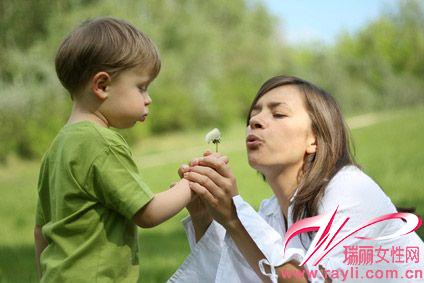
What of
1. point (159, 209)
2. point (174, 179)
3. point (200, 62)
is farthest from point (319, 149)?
point (200, 62)

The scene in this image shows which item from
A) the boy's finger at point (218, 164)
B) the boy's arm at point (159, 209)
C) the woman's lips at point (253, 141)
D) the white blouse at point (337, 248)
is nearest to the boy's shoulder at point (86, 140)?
the boy's arm at point (159, 209)

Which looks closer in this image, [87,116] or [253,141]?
[87,116]

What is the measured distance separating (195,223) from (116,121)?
0.83m

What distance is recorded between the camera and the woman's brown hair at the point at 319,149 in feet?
10.3

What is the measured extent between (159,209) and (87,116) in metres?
0.50

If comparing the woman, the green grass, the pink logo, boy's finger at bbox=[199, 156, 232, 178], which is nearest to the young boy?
boy's finger at bbox=[199, 156, 232, 178]

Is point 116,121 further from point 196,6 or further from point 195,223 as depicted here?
point 196,6

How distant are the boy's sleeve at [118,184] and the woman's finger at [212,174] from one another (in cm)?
30

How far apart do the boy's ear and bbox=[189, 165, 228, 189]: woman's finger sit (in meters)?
0.49

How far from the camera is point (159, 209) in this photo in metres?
2.66

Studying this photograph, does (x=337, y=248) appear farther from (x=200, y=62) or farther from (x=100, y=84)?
(x=200, y=62)

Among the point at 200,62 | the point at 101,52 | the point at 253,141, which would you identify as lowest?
the point at 200,62

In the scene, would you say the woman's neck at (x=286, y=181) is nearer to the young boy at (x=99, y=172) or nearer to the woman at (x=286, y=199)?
the woman at (x=286, y=199)

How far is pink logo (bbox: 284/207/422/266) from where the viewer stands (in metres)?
2.96
